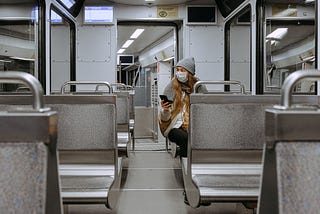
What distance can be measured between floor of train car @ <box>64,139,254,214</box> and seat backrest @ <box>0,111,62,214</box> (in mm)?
1891

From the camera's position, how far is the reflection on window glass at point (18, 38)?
11.3 ft

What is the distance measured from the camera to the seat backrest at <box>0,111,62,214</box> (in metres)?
0.88

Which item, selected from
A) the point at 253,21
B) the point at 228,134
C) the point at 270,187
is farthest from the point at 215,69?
the point at 270,187

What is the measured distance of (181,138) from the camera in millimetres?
3680

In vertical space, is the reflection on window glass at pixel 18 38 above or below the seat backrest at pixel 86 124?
above

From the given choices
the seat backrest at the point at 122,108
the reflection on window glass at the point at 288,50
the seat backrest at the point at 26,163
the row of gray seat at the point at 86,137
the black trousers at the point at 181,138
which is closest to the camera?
the seat backrest at the point at 26,163

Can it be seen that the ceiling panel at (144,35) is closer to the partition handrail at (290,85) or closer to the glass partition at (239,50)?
the glass partition at (239,50)

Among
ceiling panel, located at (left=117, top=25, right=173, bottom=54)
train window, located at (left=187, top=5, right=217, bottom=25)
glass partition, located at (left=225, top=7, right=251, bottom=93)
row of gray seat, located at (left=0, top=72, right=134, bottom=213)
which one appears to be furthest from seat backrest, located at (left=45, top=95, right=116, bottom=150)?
ceiling panel, located at (left=117, top=25, right=173, bottom=54)

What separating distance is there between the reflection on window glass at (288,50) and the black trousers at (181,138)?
102 centimetres

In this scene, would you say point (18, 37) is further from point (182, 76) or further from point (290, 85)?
point (290, 85)

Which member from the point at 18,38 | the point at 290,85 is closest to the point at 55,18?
the point at 18,38

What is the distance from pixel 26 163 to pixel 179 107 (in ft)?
9.59

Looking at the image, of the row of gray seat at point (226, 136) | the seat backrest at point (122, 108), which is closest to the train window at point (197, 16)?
the seat backrest at point (122, 108)

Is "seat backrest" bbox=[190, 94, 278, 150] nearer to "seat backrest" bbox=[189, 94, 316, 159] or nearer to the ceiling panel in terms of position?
"seat backrest" bbox=[189, 94, 316, 159]
